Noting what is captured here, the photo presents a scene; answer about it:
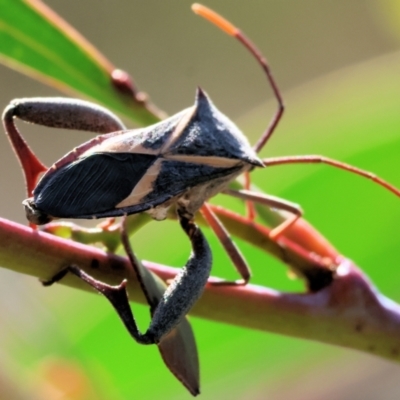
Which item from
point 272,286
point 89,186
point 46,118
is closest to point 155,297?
point 89,186

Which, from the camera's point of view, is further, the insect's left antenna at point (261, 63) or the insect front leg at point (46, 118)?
the insect's left antenna at point (261, 63)

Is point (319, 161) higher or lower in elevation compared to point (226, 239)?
higher

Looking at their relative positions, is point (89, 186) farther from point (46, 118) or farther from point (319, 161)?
point (319, 161)

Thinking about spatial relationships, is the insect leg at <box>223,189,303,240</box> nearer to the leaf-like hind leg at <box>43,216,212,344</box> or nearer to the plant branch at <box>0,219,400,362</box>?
the plant branch at <box>0,219,400,362</box>

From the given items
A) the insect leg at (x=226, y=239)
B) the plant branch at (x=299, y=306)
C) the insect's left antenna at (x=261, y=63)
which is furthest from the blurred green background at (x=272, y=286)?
the plant branch at (x=299, y=306)

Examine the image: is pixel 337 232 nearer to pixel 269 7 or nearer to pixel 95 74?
pixel 95 74

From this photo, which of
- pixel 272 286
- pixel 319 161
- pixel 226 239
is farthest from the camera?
pixel 272 286

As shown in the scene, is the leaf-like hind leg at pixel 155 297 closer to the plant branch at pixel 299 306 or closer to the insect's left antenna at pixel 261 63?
the plant branch at pixel 299 306
